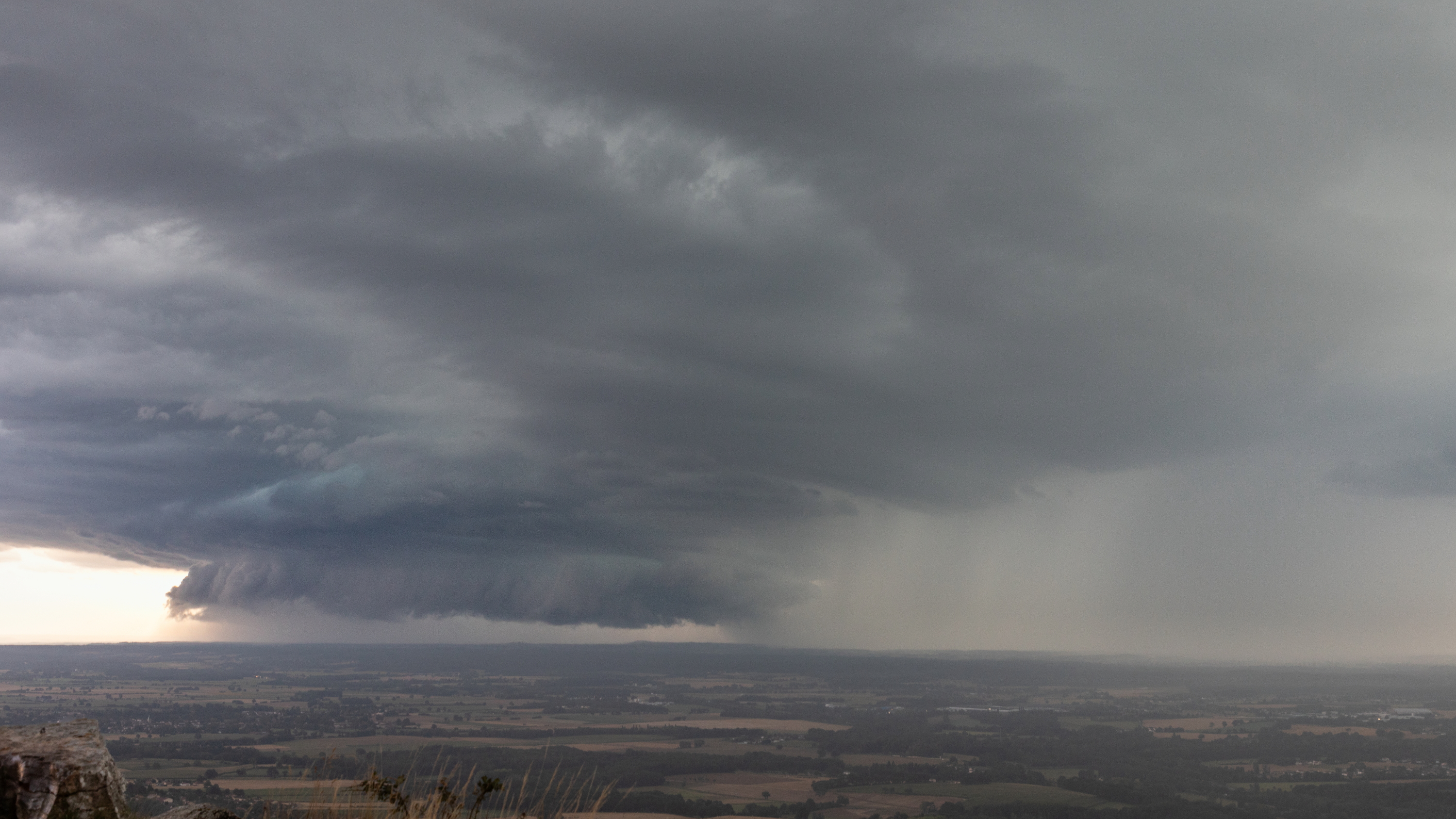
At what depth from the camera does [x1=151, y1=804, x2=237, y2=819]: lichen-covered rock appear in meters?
8.48

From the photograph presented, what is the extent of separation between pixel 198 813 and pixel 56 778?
126cm

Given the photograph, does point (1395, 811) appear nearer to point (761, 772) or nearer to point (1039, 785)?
point (1039, 785)

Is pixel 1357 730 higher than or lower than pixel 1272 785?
higher

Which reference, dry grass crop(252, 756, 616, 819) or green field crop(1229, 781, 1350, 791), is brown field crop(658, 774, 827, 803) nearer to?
green field crop(1229, 781, 1350, 791)

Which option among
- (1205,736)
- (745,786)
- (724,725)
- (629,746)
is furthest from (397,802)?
(1205,736)

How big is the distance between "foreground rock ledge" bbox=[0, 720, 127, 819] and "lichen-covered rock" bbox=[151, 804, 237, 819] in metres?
0.46

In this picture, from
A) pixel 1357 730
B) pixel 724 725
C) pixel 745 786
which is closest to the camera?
pixel 745 786

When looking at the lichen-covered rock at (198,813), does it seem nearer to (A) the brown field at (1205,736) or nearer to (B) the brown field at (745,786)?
(B) the brown field at (745,786)

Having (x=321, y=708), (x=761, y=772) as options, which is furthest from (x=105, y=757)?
(x=321, y=708)

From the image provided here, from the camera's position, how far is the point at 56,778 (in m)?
7.74

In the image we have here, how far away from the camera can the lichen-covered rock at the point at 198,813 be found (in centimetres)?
848

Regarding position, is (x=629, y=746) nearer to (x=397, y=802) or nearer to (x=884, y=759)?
(x=884, y=759)

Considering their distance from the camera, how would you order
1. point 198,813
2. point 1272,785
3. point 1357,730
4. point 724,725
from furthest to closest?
point 724,725 < point 1357,730 < point 1272,785 < point 198,813

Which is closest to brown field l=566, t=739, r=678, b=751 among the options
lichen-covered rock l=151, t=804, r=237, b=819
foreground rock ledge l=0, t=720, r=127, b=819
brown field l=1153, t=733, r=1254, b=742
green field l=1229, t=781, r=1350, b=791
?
green field l=1229, t=781, r=1350, b=791
